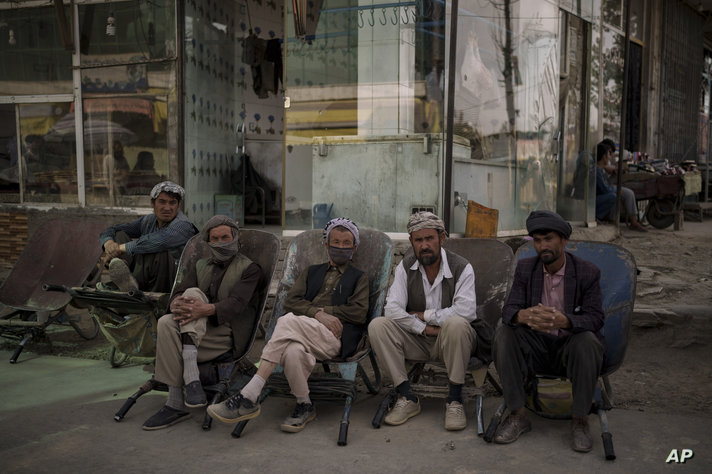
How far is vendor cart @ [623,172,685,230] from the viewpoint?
11.1m

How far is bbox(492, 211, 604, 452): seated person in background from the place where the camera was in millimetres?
3375

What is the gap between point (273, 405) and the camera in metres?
4.18

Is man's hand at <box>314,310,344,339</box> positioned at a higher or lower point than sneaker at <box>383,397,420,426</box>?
higher

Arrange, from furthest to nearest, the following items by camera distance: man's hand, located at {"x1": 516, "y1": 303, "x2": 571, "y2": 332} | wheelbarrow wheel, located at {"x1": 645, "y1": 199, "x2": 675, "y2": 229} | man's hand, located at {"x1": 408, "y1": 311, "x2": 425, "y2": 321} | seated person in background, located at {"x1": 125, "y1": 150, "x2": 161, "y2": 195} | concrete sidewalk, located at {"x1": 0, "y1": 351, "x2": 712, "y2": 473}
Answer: wheelbarrow wheel, located at {"x1": 645, "y1": 199, "x2": 675, "y2": 229} < seated person in background, located at {"x1": 125, "y1": 150, "x2": 161, "y2": 195} < man's hand, located at {"x1": 408, "y1": 311, "x2": 425, "y2": 321} < man's hand, located at {"x1": 516, "y1": 303, "x2": 571, "y2": 332} < concrete sidewalk, located at {"x1": 0, "y1": 351, "x2": 712, "y2": 473}

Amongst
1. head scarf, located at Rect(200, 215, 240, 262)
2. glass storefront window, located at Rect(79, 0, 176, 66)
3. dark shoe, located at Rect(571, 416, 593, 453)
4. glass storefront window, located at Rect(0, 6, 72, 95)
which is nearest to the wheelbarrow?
head scarf, located at Rect(200, 215, 240, 262)

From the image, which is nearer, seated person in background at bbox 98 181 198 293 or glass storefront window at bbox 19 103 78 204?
seated person in background at bbox 98 181 198 293

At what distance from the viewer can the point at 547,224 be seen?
3.60 m

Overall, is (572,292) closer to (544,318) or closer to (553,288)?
(553,288)

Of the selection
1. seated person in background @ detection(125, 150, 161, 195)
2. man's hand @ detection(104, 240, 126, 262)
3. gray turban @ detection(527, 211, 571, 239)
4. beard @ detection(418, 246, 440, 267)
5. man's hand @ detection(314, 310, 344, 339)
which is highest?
seated person in background @ detection(125, 150, 161, 195)

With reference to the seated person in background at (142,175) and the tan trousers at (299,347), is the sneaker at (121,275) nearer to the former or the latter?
the tan trousers at (299,347)

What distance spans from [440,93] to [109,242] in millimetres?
3735

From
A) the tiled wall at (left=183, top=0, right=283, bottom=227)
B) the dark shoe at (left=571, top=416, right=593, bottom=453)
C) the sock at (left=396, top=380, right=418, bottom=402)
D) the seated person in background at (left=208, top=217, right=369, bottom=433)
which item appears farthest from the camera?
the tiled wall at (left=183, top=0, right=283, bottom=227)

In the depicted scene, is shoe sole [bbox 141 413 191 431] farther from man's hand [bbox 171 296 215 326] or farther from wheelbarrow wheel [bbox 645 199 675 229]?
wheelbarrow wheel [bbox 645 199 675 229]

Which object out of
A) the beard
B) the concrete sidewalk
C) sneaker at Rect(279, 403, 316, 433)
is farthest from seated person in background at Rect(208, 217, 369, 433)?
the beard
